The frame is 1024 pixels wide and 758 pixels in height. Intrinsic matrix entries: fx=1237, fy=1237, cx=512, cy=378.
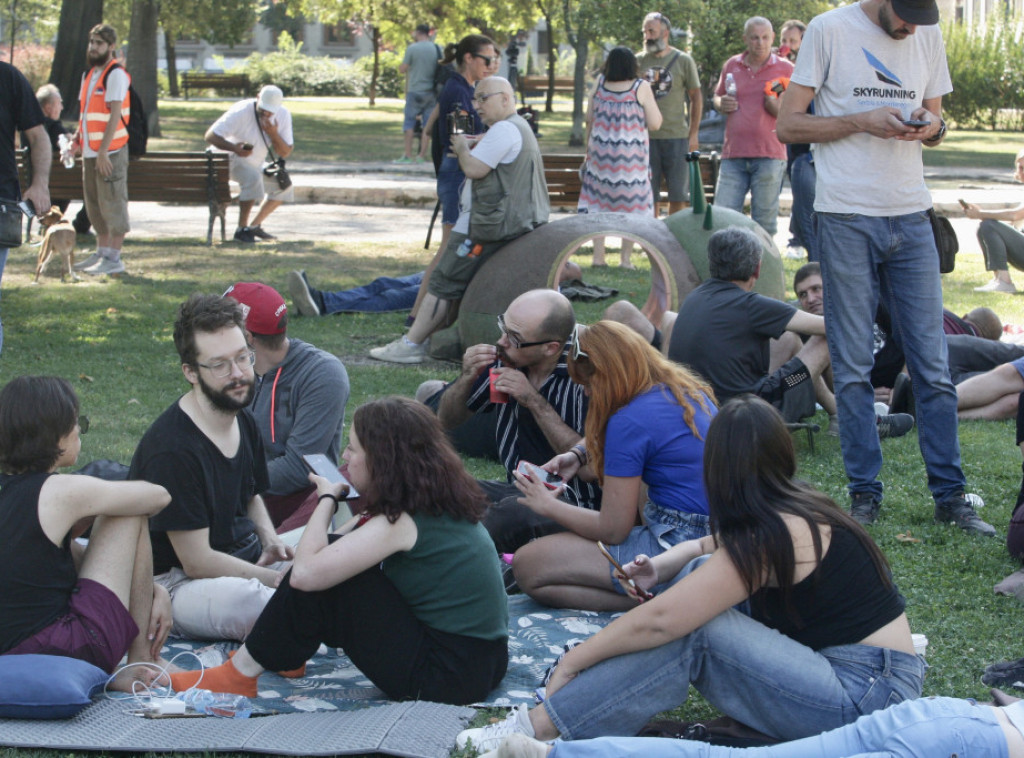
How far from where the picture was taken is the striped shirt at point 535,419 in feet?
16.4

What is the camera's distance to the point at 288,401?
17.2 ft

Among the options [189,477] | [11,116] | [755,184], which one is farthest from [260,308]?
[755,184]

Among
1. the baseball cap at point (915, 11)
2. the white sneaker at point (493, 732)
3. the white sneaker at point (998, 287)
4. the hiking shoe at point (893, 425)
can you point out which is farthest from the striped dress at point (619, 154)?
the white sneaker at point (493, 732)

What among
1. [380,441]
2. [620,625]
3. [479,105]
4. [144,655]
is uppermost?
[479,105]

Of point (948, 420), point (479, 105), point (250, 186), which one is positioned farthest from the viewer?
point (250, 186)

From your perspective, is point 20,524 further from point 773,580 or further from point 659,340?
point 659,340

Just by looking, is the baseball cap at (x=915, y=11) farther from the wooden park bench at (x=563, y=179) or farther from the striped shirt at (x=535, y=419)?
the wooden park bench at (x=563, y=179)

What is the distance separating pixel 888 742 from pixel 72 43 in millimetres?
21098

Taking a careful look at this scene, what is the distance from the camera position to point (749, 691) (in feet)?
10.6

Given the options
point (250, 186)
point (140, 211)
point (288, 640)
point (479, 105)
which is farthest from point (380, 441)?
point (140, 211)

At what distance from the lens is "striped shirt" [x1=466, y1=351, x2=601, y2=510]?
4.99 m

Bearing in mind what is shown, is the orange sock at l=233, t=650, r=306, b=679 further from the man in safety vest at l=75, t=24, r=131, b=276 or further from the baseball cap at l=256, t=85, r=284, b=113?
the baseball cap at l=256, t=85, r=284, b=113

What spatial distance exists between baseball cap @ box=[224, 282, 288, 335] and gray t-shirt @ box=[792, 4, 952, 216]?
2310mm

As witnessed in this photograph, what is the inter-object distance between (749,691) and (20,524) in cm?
208
